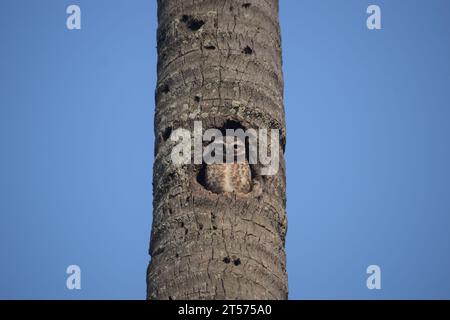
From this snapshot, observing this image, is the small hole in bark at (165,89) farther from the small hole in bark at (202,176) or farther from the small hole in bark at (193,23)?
the small hole in bark at (202,176)

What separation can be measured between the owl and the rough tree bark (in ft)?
0.22

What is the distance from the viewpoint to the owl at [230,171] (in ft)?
27.1

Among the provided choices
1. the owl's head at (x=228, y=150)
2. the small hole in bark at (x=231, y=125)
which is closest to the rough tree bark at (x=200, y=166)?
the small hole in bark at (x=231, y=125)

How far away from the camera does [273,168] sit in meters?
8.45

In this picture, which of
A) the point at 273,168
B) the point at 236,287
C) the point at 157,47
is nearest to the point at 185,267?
the point at 236,287

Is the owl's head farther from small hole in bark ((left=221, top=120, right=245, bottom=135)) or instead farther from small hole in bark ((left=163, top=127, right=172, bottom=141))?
small hole in bark ((left=163, top=127, right=172, bottom=141))

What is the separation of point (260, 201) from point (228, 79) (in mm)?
844

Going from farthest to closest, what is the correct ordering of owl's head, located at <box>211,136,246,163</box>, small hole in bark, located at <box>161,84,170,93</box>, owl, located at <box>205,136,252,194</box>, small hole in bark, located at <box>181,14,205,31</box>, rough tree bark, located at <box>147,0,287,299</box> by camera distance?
small hole in bark, located at <box>181,14,205,31</box> → small hole in bark, located at <box>161,84,170,93</box> → owl's head, located at <box>211,136,246,163</box> → owl, located at <box>205,136,252,194</box> → rough tree bark, located at <box>147,0,287,299</box>

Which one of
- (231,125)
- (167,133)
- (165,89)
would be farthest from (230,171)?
(165,89)

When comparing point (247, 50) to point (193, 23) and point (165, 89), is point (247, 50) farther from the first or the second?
point (165, 89)

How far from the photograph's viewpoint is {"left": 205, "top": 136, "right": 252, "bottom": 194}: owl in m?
8.27

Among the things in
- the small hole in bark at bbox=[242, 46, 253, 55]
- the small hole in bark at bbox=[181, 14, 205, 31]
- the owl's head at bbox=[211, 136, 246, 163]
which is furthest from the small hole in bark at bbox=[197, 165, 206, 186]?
the small hole in bark at bbox=[181, 14, 205, 31]
